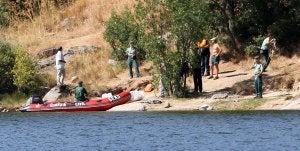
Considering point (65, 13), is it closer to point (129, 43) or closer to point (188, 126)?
point (129, 43)

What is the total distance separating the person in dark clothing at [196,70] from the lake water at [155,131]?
13.4 ft

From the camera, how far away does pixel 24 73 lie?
1810 inches

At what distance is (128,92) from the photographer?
4247cm

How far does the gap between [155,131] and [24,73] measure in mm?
16434

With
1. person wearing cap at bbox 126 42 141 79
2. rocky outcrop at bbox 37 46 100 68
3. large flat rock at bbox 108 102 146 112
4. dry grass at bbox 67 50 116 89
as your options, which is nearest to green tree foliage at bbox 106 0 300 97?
person wearing cap at bbox 126 42 141 79

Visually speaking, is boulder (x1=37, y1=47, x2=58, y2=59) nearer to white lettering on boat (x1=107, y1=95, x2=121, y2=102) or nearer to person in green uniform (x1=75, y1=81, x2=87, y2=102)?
person in green uniform (x1=75, y1=81, x2=87, y2=102)

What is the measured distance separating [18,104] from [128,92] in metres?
6.49

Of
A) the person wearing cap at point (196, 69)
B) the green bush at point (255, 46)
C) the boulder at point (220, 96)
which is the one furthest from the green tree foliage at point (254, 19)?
the boulder at point (220, 96)

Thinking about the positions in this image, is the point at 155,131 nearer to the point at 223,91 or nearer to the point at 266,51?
the point at 223,91

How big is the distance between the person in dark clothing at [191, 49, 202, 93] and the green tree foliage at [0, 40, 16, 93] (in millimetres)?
10362

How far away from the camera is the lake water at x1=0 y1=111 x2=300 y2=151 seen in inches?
1064

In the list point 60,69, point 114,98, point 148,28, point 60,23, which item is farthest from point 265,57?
point 60,23

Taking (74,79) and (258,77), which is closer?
(258,77)

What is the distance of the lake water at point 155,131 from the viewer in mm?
27016
